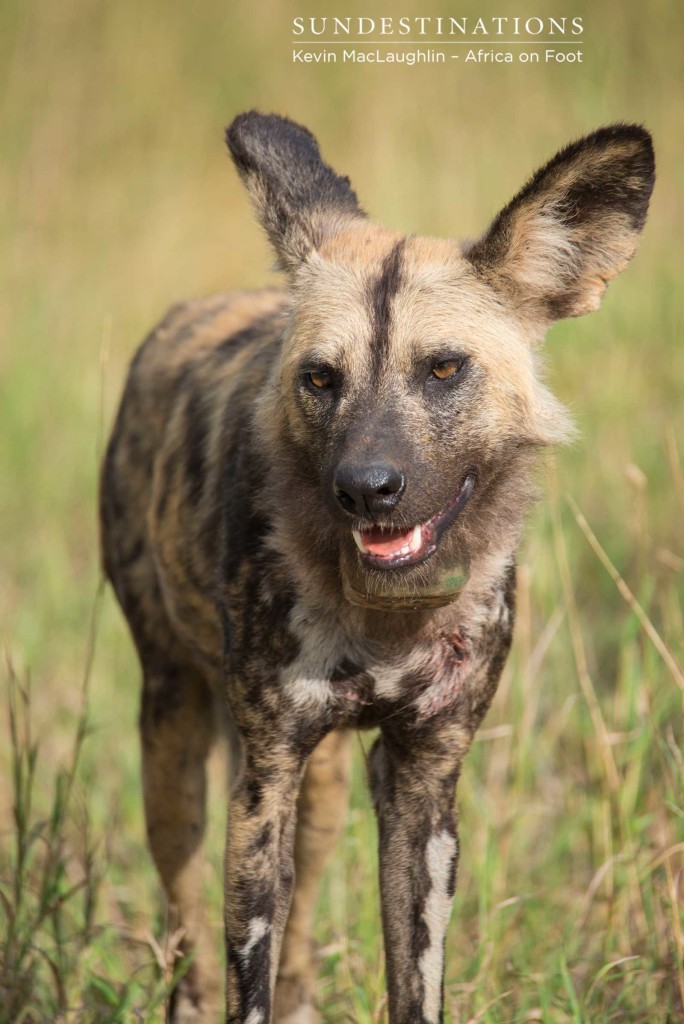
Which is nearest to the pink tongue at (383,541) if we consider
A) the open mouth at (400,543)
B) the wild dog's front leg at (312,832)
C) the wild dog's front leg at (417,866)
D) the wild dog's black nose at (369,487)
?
the open mouth at (400,543)

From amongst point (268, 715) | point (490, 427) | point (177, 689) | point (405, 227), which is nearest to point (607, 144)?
point (490, 427)

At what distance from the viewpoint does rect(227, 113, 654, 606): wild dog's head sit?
258 centimetres

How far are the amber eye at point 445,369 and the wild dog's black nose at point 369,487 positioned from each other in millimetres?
297

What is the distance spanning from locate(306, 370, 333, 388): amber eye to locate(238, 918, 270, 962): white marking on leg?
107cm

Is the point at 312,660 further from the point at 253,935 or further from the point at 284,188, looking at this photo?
the point at 284,188

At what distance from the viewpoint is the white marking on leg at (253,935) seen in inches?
106

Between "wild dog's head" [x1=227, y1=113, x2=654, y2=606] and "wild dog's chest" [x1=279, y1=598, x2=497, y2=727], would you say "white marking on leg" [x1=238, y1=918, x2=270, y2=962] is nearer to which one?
"wild dog's chest" [x1=279, y1=598, x2=497, y2=727]

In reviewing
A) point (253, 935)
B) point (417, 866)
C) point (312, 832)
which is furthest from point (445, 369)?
point (312, 832)

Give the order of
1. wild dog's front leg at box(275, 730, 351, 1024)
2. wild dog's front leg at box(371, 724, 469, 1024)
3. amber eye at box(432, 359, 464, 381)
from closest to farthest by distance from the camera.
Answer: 1. amber eye at box(432, 359, 464, 381)
2. wild dog's front leg at box(371, 724, 469, 1024)
3. wild dog's front leg at box(275, 730, 351, 1024)

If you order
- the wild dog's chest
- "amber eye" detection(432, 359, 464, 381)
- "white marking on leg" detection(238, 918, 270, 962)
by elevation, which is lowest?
"white marking on leg" detection(238, 918, 270, 962)

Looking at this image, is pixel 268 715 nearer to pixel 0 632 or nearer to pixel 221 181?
pixel 0 632

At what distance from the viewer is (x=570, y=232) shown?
2.84m

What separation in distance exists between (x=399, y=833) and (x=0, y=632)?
296cm

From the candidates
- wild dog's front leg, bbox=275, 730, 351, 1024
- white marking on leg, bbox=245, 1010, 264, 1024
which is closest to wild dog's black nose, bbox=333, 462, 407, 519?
white marking on leg, bbox=245, 1010, 264, 1024
